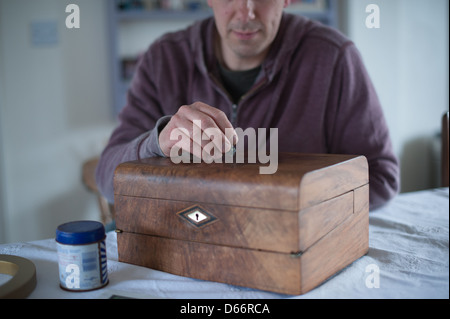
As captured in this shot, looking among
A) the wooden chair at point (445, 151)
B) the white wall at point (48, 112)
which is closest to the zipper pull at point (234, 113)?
the wooden chair at point (445, 151)

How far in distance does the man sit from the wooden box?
0.39 metres

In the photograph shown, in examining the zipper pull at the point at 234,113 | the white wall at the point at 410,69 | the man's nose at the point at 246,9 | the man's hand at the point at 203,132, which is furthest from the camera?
the white wall at the point at 410,69

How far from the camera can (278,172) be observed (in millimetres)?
653

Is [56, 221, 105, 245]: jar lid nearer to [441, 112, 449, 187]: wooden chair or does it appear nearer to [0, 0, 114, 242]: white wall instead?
[441, 112, 449, 187]: wooden chair

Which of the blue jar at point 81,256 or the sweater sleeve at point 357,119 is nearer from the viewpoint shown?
the blue jar at point 81,256

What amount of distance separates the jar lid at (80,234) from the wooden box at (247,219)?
4.5 inches

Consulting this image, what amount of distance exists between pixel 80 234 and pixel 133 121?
2.43 feet

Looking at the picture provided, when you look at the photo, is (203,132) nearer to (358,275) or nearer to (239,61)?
(358,275)

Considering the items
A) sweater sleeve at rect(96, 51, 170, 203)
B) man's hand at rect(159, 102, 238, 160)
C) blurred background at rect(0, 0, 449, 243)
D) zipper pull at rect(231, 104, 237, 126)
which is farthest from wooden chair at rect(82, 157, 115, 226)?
man's hand at rect(159, 102, 238, 160)

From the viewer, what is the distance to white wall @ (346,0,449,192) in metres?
2.63

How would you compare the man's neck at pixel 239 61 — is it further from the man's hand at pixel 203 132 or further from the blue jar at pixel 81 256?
the blue jar at pixel 81 256

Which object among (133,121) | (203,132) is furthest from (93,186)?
(203,132)

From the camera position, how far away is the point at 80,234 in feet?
2.10

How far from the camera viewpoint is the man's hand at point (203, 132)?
0.80 meters
